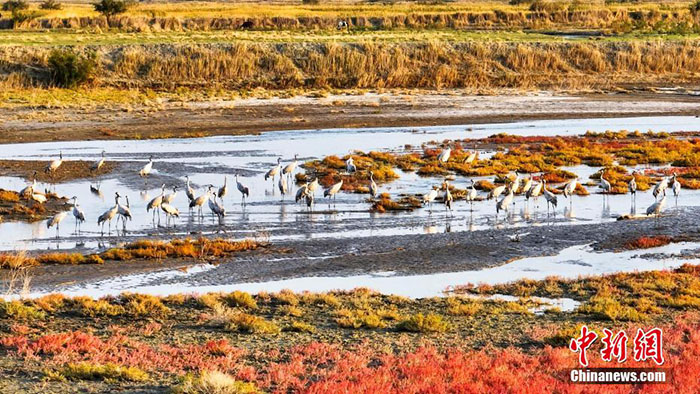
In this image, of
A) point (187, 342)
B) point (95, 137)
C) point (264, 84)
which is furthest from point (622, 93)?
point (187, 342)

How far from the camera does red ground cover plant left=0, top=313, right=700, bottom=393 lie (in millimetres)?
14211

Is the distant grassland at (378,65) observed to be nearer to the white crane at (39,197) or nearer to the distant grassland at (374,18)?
the distant grassland at (374,18)

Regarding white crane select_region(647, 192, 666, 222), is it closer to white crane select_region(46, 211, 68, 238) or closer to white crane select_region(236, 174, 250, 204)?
white crane select_region(236, 174, 250, 204)

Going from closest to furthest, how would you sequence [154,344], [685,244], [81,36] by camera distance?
[154,344], [685,244], [81,36]

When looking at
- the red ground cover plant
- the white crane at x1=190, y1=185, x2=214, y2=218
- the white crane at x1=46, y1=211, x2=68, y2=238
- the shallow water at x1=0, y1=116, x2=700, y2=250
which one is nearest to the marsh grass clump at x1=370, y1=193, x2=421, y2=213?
the shallow water at x1=0, y1=116, x2=700, y2=250

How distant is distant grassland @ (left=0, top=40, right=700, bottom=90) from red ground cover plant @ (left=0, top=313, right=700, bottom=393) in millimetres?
49189

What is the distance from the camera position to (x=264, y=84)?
7038cm

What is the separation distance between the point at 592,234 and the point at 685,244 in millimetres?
2466

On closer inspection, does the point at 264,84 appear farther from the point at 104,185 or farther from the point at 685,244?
the point at 685,244

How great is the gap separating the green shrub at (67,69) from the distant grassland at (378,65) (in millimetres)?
1008

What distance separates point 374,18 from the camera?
111250mm

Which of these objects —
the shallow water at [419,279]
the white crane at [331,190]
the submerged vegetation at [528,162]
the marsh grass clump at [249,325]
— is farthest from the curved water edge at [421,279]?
the white crane at [331,190]

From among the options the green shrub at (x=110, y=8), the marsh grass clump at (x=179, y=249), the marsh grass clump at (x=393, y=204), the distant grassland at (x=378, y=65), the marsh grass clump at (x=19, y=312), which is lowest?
the marsh grass clump at (x=393, y=204)

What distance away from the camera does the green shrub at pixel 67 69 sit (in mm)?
63281
